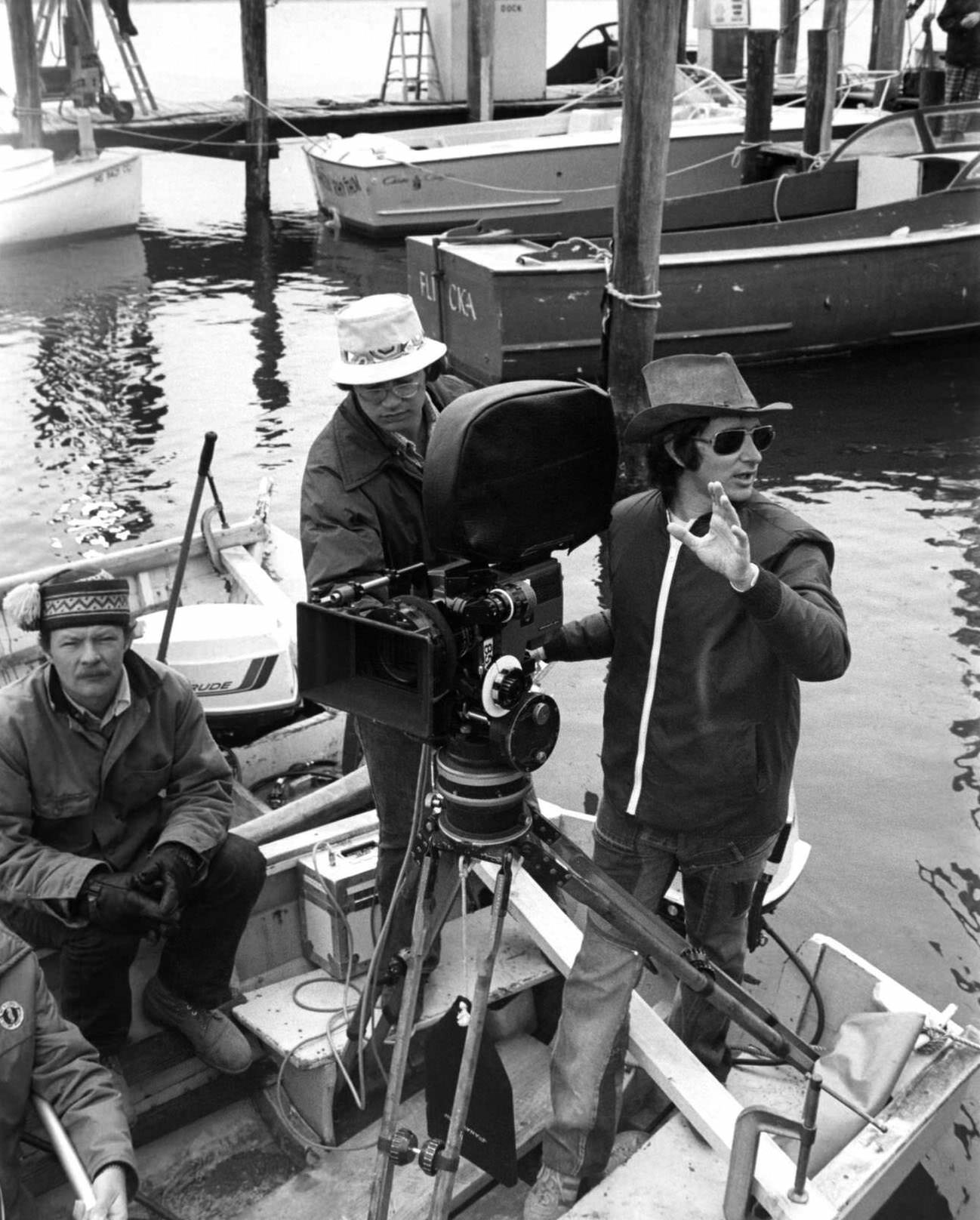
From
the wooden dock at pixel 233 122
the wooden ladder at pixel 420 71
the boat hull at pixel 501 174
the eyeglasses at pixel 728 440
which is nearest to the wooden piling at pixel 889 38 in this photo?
the boat hull at pixel 501 174

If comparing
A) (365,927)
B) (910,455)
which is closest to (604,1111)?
(365,927)

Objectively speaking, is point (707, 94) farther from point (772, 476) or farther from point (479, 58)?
point (772, 476)

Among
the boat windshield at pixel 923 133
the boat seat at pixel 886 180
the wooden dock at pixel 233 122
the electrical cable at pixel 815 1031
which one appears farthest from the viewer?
the wooden dock at pixel 233 122

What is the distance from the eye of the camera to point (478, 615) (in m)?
2.46

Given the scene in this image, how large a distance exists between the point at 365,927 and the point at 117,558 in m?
2.97

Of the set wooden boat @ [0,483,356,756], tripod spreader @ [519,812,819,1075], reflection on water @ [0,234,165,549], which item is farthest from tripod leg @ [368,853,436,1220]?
reflection on water @ [0,234,165,549]

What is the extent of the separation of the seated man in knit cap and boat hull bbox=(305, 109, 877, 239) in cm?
1562

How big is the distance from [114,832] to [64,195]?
56.4ft

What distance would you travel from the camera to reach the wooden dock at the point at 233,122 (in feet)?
69.9

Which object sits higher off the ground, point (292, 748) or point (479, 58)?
point (479, 58)

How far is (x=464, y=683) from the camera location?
8.13 feet

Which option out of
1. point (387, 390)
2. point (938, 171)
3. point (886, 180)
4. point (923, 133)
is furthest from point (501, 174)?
point (387, 390)

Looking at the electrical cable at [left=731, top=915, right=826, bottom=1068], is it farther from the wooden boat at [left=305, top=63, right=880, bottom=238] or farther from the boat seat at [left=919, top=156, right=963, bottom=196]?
the wooden boat at [left=305, top=63, right=880, bottom=238]

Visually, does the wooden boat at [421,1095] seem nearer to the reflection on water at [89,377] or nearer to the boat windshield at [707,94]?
the reflection on water at [89,377]
